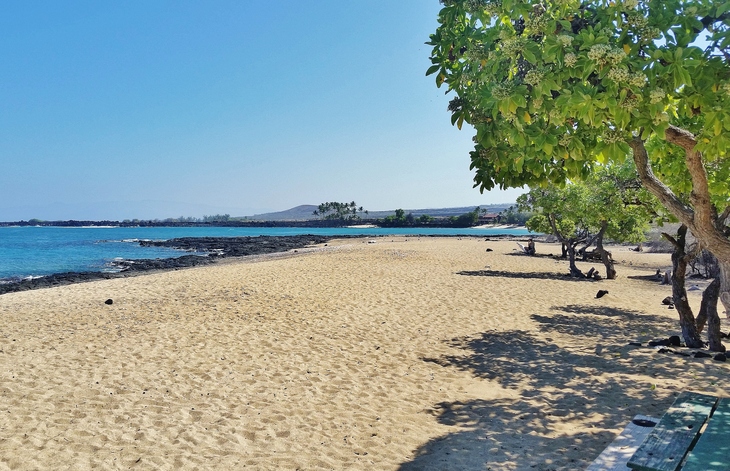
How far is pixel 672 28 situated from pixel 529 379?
5.86 m

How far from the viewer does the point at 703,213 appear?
502 centimetres

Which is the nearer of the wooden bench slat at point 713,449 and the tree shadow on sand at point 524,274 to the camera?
the wooden bench slat at point 713,449

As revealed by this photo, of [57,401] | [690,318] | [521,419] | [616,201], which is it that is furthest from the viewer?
[616,201]

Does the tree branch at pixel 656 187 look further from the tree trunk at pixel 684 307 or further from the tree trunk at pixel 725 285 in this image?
the tree trunk at pixel 684 307

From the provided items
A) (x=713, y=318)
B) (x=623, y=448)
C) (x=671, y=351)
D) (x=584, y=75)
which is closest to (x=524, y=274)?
(x=713, y=318)

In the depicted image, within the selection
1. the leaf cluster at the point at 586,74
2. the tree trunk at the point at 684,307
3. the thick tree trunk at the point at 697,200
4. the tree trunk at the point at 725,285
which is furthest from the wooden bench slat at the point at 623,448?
the tree trunk at the point at 684,307

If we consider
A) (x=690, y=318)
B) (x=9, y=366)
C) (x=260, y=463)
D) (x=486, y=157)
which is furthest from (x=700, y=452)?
(x=9, y=366)

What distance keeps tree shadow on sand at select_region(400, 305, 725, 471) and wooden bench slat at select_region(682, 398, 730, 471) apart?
4.47 ft

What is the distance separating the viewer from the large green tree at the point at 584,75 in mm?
3381

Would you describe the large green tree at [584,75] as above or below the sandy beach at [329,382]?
above

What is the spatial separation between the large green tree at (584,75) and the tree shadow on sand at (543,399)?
9.52 ft

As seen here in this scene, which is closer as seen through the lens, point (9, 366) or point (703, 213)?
point (703, 213)

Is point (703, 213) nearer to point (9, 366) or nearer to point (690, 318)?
point (690, 318)

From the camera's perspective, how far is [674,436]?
3.81m
